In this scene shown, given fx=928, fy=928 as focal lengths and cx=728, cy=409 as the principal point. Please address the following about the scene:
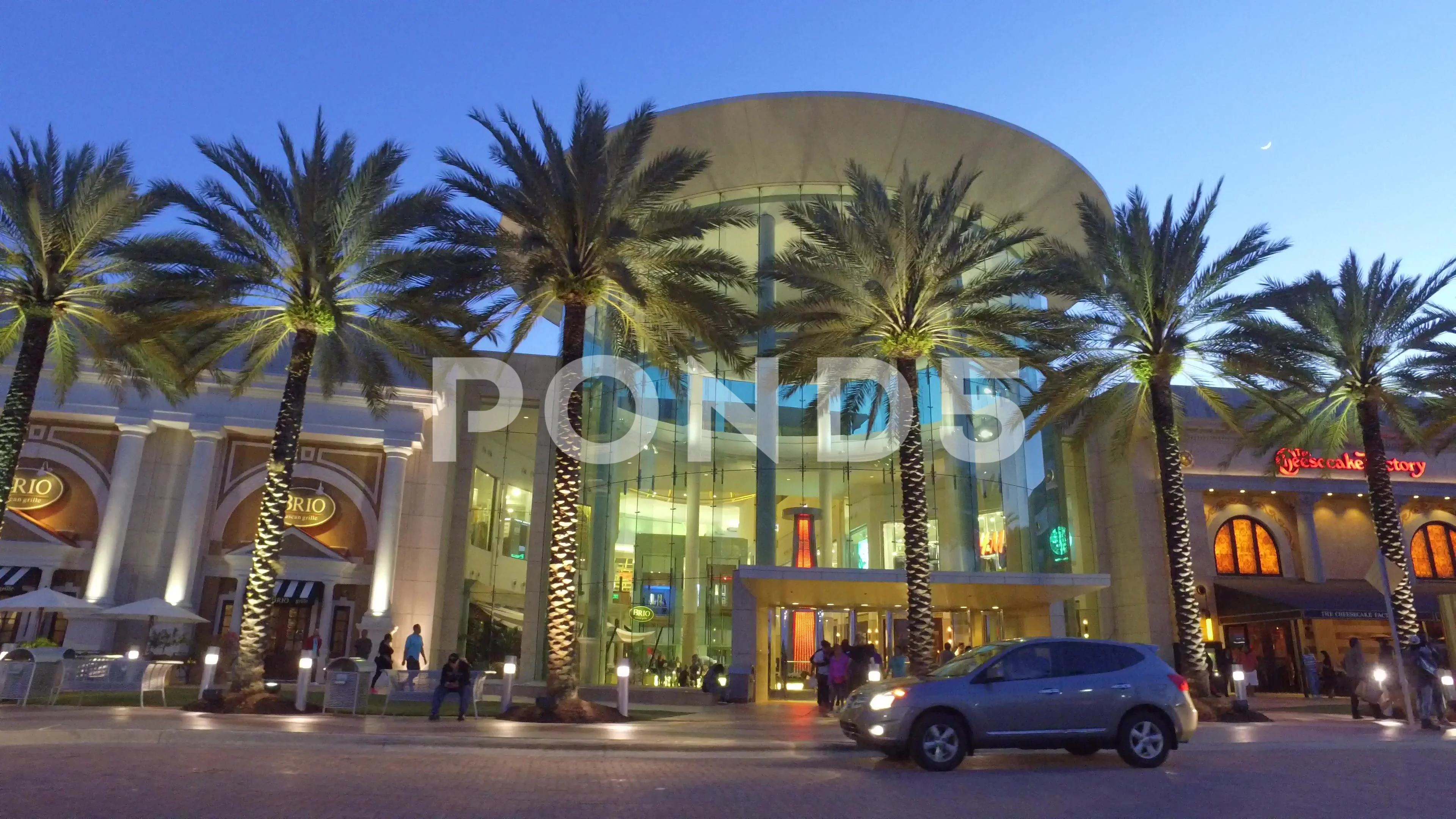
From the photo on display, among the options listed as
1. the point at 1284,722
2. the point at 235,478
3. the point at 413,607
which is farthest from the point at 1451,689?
the point at 235,478

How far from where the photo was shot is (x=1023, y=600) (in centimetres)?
2870

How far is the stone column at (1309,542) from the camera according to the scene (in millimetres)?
34625

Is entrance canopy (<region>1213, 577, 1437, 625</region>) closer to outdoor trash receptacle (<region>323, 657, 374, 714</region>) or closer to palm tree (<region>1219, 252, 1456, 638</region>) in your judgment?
palm tree (<region>1219, 252, 1456, 638</region>)

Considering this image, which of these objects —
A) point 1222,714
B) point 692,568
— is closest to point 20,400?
point 692,568

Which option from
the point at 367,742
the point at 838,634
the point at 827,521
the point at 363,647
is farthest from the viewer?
the point at 838,634

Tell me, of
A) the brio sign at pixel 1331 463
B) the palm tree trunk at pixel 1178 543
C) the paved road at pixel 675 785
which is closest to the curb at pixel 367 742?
the paved road at pixel 675 785

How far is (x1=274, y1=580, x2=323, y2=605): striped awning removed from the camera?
29.9 metres

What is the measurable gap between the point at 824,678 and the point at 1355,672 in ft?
37.3

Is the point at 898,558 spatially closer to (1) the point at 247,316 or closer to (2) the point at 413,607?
(2) the point at 413,607

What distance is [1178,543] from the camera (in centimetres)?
2188

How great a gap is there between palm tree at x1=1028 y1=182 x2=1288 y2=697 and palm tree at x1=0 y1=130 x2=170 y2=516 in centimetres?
2045

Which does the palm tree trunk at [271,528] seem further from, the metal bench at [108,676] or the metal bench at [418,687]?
the metal bench at [418,687]

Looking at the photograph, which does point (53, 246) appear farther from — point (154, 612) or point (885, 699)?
point (885, 699)

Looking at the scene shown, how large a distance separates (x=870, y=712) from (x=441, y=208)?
1363 cm
